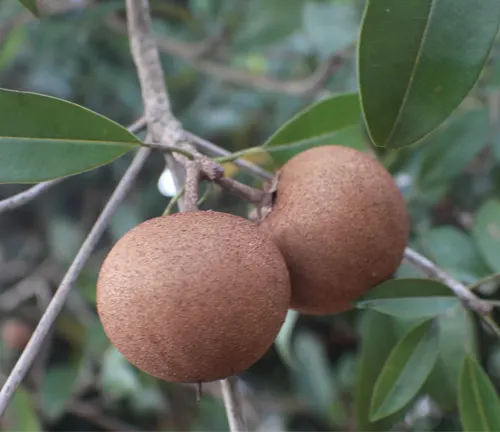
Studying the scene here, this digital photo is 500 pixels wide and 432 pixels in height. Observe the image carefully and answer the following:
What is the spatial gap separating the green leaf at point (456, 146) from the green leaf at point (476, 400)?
54 cm

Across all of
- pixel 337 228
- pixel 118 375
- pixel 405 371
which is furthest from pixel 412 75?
pixel 118 375

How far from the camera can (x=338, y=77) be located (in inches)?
68.6

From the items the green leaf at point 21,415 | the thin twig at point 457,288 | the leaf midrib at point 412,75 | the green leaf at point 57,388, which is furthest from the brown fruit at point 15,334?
the leaf midrib at point 412,75

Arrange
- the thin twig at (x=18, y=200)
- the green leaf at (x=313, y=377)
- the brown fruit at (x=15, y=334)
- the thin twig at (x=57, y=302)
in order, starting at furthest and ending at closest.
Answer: the brown fruit at (x=15, y=334) → the green leaf at (x=313, y=377) → the thin twig at (x=18, y=200) → the thin twig at (x=57, y=302)

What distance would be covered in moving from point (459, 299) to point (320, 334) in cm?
99

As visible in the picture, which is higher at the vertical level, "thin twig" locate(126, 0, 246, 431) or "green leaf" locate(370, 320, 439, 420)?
"thin twig" locate(126, 0, 246, 431)

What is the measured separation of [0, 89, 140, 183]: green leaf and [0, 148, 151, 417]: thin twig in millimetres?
40

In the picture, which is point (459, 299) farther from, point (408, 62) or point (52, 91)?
point (52, 91)

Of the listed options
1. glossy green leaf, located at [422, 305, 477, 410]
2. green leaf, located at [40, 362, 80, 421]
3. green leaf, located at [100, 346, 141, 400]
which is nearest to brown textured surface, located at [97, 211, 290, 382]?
glossy green leaf, located at [422, 305, 477, 410]

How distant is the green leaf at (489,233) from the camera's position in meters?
1.05

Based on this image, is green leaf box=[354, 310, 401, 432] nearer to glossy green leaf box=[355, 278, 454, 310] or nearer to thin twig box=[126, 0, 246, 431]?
glossy green leaf box=[355, 278, 454, 310]

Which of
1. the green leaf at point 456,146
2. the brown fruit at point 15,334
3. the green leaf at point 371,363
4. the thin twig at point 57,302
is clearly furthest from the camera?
→ the brown fruit at point 15,334

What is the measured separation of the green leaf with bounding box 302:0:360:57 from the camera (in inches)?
60.4

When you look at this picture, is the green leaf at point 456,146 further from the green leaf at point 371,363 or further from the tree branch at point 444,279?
the tree branch at point 444,279
